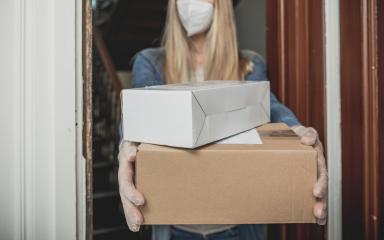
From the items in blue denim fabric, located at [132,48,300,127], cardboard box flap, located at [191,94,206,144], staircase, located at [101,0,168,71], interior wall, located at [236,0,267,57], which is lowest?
cardboard box flap, located at [191,94,206,144]

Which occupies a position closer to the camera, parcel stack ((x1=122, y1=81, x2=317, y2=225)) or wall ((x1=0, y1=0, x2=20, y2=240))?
parcel stack ((x1=122, y1=81, x2=317, y2=225))

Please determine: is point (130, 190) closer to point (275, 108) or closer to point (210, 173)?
point (210, 173)

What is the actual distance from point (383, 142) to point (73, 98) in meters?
0.74

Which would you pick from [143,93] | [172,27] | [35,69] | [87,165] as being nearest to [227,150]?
[143,93]

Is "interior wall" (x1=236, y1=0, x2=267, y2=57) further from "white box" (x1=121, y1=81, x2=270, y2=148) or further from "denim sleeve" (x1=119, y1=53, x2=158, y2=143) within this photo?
"white box" (x1=121, y1=81, x2=270, y2=148)

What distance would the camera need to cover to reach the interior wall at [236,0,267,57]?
7.71ft

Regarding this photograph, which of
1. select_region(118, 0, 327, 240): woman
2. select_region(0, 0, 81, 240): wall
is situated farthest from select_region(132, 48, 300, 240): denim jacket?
select_region(0, 0, 81, 240): wall

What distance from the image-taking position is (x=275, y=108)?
122cm

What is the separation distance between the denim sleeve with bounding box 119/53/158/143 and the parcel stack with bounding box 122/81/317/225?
421 millimetres

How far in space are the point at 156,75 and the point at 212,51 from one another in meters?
0.19

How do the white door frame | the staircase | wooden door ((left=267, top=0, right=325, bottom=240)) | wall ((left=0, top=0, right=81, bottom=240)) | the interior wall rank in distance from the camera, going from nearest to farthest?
1. wall ((left=0, top=0, right=81, bottom=240))
2. the white door frame
3. wooden door ((left=267, top=0, right=325, bottom=240))
4. the interior wall
5. the staircase

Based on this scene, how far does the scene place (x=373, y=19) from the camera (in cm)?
102

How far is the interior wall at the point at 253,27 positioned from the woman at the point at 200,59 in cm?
96

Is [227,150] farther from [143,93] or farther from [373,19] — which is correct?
[373,19]
